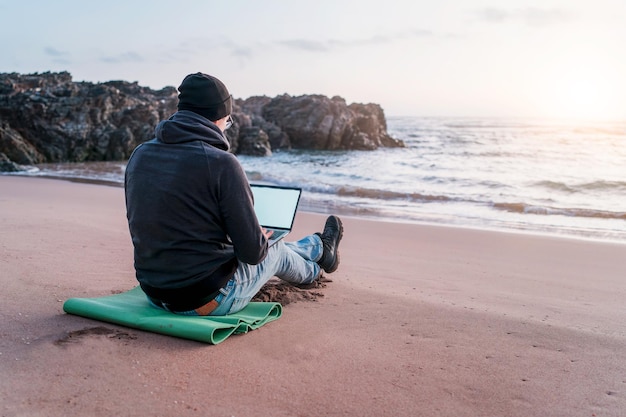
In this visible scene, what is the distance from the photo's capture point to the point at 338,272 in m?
5.49

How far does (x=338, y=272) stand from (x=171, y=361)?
2.72m

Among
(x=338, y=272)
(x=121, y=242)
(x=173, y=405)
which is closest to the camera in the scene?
(x=173, y=405)

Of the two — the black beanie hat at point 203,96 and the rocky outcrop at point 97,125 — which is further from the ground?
the black beanie hat at point 203,96

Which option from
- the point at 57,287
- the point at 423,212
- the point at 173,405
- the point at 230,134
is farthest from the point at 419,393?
the point at 230,134

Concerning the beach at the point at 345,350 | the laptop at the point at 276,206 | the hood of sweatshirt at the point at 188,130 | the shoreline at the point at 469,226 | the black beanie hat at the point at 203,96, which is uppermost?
the black beanie hat at the point at 203,96

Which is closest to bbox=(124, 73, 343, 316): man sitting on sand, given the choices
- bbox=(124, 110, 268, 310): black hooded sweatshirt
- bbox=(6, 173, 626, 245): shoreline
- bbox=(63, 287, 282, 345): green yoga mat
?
bbox=(124, 110, 268, 310): black hooded sweatshirt

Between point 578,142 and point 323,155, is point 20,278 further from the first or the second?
point 578,142

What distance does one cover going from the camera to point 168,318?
3.28 meters

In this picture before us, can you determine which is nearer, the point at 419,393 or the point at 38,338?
the point at 419,393

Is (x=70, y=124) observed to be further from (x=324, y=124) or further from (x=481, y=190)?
(x=324, y=124)

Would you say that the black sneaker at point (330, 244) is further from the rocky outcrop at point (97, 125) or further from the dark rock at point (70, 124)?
the dark rock at point (70, 124)

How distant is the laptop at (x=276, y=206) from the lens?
12.7ft

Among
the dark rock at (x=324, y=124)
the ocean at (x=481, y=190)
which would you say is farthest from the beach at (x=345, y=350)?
the dark rock at (x=324, y=124)

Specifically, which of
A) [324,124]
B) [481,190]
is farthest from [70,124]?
[324,124]
